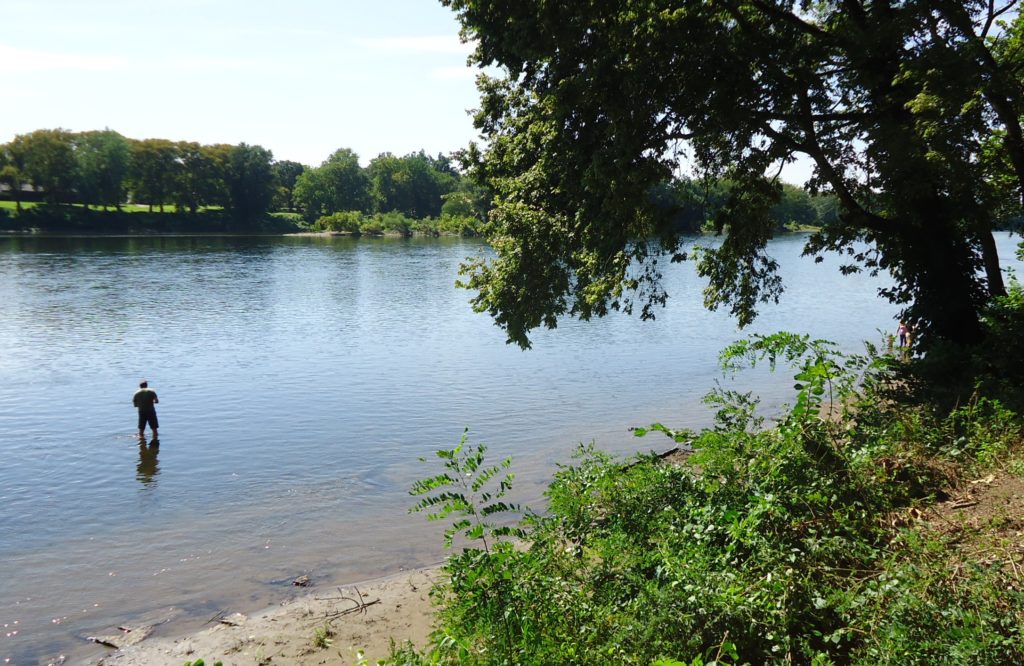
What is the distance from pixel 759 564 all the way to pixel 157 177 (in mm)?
121954

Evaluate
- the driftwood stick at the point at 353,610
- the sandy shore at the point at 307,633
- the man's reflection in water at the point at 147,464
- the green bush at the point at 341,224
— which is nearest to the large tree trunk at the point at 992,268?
the sandy shore at the point at 307,633

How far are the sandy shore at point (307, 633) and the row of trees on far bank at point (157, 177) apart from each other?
7827 centimetres

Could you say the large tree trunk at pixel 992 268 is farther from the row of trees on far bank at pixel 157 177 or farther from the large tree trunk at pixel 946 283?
the row of trees on far bank at pixel 157 177

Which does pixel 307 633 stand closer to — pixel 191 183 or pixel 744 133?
pixel 744 133

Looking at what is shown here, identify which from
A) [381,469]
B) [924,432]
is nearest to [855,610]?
[924,432]

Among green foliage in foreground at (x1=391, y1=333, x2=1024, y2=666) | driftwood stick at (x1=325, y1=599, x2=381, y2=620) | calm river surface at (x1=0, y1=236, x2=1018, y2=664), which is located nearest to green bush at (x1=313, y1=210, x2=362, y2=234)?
calm river surface at (x1=0, y1=236, x2=1018, y2=664)

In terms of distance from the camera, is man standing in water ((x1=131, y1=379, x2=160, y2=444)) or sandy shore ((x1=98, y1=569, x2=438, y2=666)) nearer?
sandy shore ((x1=98, y1=569, x2=438, y2=666))

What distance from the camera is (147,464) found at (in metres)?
17.7

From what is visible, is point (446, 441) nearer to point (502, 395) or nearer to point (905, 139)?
point (502, 395)

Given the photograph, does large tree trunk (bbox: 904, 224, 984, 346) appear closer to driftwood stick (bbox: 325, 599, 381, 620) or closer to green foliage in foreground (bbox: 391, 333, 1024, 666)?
green foliage in foreground (bbox: 391, 333, 1024, 666)

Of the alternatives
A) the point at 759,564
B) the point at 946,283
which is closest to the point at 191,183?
the point at 946,283

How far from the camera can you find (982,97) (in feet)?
38.9

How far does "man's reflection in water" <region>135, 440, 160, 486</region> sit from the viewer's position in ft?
54.9

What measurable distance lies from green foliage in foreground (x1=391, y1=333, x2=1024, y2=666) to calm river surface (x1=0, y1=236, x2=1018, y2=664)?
515 centimetres
